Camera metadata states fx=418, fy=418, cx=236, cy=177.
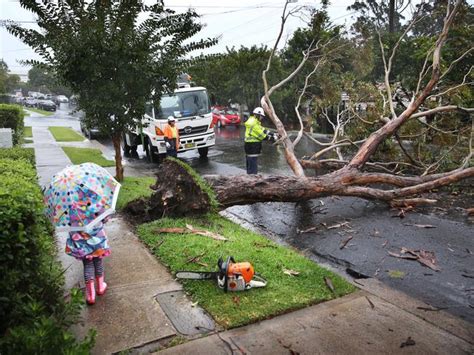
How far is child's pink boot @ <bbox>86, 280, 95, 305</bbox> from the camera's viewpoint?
395 centimetres

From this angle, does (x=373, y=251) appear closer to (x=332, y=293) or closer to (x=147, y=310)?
(x=332, y=293)

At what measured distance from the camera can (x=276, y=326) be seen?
362 centimetres

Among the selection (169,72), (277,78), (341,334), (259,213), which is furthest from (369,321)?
(277,78)

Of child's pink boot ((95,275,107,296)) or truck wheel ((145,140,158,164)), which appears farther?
truck wheel ((145,140,158,164))

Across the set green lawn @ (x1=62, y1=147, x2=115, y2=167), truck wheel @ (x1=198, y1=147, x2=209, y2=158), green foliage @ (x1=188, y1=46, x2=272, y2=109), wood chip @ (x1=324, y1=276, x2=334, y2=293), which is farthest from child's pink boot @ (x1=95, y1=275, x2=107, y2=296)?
green foliage @ (x1=188, y1=46, x2=272, y2=109)

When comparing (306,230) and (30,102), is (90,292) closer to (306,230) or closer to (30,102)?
(306,230)

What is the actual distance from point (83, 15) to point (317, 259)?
5870mm

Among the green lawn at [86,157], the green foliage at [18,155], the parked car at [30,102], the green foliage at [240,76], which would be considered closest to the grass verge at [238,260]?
the green foliage at [18,155]

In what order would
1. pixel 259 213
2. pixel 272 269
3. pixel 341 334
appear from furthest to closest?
pixel 259 213 → pixel 272 269 → pixel 341 334

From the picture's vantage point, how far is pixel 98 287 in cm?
415

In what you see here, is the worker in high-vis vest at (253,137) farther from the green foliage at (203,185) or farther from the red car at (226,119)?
the red car at (226,119)

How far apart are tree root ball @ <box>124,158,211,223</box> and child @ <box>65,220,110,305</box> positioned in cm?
241

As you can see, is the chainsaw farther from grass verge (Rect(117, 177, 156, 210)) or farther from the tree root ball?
grass verge (Rect(117, 177, 156, 210))

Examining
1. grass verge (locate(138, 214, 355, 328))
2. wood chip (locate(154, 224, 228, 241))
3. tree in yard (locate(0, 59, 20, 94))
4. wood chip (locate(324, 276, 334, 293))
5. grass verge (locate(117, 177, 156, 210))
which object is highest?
tree in yard (locate(0, 59, 20, 94))
